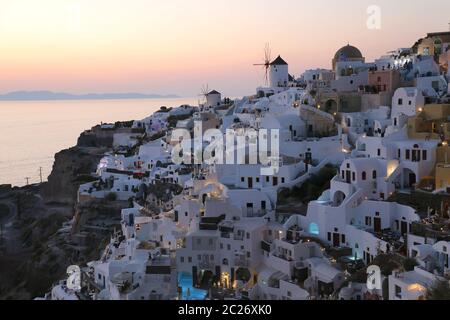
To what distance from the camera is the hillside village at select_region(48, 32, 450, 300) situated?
37.8 feet

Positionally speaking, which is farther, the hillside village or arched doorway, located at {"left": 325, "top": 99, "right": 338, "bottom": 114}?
arched doorway, located at {"left": 325, "top": 99, "right": 338, "bottom": 114}

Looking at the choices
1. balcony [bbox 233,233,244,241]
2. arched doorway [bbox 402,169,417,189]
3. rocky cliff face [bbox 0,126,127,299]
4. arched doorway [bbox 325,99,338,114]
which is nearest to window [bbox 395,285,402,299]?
balcony [bbox 233,233,244,241]

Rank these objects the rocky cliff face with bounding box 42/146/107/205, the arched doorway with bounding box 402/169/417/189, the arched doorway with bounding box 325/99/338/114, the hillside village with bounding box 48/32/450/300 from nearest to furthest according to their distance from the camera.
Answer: the hillside village with bounding box 48/32/450/300 < the arched doorway with bounding box 402/169/417/189 < the arched doorway with bounding box 325/99/338/114 < the rocky cliff face with bounding box 42/146/107/205

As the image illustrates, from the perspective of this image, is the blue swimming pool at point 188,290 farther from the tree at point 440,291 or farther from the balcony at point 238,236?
the tree at point 440,291

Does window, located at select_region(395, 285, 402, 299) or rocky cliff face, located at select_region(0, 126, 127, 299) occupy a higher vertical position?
window, located at select_region(395, 285, 402, 299)

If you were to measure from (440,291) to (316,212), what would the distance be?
Result: 521 centimetres

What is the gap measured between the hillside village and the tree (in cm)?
6

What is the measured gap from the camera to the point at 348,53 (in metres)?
25.1

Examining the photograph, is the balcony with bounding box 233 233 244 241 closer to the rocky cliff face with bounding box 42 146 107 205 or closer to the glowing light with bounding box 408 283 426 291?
the glowing light with bounding box 408 283 426 291

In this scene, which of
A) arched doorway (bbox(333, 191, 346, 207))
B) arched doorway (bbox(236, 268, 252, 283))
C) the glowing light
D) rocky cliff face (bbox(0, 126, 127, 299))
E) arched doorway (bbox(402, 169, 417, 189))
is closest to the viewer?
the glowing light

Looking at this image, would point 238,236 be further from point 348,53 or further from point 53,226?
point 53,226

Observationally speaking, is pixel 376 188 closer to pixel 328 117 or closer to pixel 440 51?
pixel 328 117

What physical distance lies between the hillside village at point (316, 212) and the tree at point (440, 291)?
Answer: 6cm

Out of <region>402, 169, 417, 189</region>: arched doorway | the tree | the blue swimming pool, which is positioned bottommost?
the blue swimming pool
